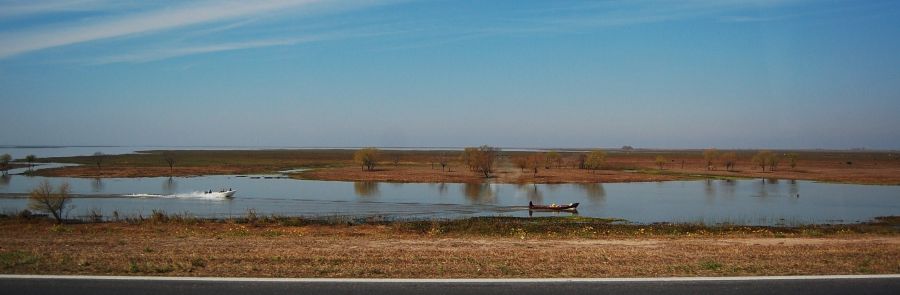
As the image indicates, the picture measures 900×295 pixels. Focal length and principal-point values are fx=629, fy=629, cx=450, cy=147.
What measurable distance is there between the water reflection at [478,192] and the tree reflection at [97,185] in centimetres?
3133

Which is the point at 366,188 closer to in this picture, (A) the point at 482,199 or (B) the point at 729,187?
(A) the point at 482,199

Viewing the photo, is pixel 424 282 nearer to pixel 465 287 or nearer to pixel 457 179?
pixel 465 287

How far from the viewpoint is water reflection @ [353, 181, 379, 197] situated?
5294 centimetres

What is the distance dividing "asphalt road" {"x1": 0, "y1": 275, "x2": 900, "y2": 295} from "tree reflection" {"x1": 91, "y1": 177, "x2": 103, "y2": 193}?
168ft

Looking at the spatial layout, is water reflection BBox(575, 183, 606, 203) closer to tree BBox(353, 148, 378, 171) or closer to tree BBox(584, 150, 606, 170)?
tree BBox(584, 150, 606, 170)

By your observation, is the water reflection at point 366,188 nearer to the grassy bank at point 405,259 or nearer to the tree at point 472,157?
the tree at point 472,157

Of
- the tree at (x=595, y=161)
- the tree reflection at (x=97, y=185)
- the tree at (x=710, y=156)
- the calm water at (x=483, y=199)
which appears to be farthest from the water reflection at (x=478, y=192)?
the tree at (x=710, y=156)

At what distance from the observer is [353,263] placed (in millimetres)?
10297

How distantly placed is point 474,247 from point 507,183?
53.5 m

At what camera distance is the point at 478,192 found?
55688 millimetres

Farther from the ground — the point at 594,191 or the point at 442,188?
the point at 442,188

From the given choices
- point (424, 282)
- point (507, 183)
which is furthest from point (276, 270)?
point (507, 183)

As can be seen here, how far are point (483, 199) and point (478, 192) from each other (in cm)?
703

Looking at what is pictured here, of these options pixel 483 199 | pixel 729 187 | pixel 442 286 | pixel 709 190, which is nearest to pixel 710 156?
pixel 729 187
